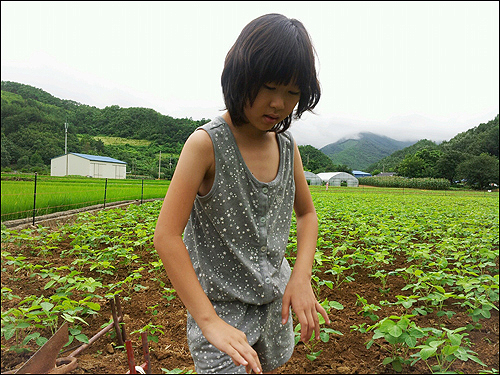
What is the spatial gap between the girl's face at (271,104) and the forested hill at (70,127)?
0.99 meters

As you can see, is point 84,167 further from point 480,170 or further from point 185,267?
point 480,170

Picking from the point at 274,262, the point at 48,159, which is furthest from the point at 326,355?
the point at 48,159

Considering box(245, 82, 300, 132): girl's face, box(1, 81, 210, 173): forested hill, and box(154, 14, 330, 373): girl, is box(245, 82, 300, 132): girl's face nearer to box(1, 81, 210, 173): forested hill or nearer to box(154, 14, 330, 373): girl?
box(154, 14, 330, 373): girl

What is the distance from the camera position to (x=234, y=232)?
2.88 ft

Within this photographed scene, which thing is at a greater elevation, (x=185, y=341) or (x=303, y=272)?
(x=303, y=272)

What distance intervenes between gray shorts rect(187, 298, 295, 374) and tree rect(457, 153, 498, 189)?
1789 inches

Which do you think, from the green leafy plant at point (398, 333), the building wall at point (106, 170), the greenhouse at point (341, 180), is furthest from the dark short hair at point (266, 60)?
the greenhouse at point (341, 180)

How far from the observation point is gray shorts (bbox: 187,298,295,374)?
0.81 meters

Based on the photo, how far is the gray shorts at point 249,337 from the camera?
811 mm

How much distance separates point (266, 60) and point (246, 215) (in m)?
0.37

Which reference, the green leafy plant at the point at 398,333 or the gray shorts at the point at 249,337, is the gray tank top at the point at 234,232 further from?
the green leafy plant at the point at 398,333

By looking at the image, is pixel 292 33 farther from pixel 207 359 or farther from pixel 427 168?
pixel 427 168

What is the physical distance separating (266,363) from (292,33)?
0.88 meters

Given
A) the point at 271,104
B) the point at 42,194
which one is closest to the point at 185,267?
the point at 271,104
